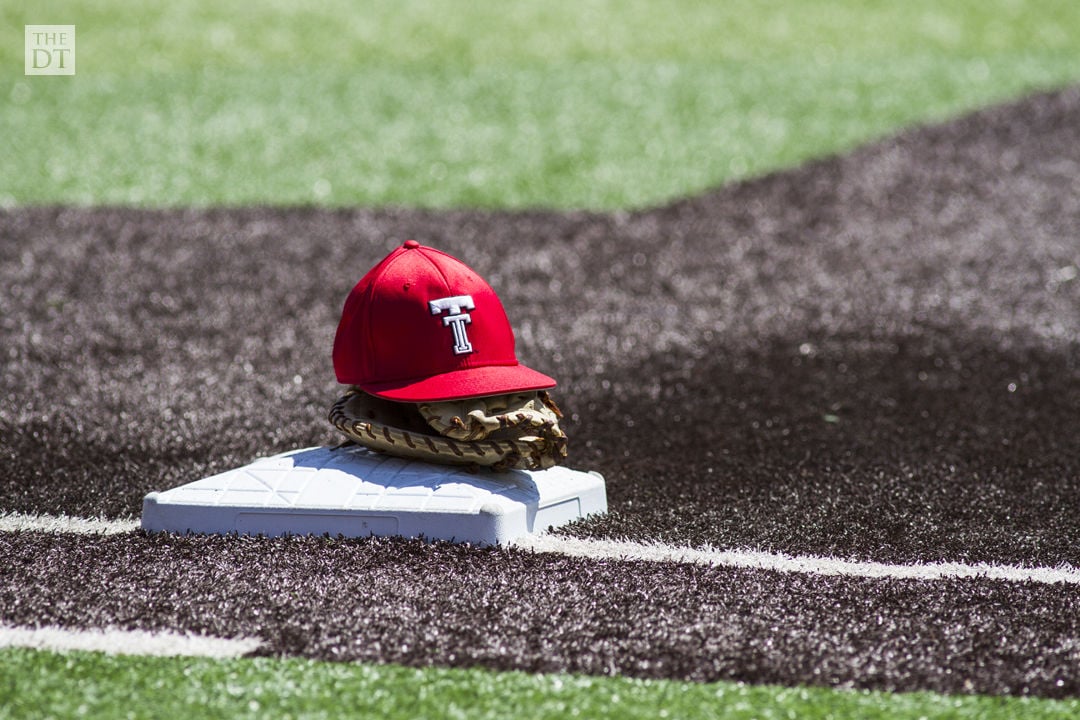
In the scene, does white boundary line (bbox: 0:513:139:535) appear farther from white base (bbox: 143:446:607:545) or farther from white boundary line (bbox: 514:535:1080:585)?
white boundary line (bbox: 514:535:1080:585)

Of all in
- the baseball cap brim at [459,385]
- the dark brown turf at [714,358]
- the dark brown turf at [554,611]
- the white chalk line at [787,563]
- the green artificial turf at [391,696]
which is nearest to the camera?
the green artificial turf at [391,696]

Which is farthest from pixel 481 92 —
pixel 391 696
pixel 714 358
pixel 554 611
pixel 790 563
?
pixel 391 696

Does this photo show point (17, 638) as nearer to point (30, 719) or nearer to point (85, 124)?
point (30, 719)

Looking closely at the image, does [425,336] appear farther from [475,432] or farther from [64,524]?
[64,524]

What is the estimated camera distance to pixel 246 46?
455 inches

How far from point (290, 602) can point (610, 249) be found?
4.28 meters

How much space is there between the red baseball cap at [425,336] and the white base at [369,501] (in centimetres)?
23

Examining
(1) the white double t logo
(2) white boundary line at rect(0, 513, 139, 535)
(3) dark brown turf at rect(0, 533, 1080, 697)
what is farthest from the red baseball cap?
(2) white boundary line at rect(0, 513, 139, 535)

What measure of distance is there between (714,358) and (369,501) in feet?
7.83

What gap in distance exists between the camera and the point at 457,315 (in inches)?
134

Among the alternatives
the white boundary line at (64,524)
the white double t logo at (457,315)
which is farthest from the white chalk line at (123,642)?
the white double t logo at (457,315)

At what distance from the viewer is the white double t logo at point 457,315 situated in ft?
11.1

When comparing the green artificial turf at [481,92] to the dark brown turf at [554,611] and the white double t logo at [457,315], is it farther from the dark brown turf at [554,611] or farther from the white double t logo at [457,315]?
the dark brown turf at [554,611]

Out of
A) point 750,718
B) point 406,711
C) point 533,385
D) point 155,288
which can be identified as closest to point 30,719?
point 406,711
